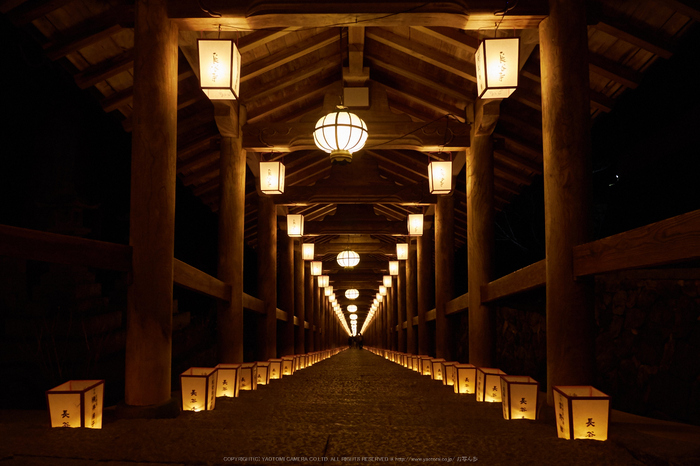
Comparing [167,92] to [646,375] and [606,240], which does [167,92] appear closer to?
[606,240]

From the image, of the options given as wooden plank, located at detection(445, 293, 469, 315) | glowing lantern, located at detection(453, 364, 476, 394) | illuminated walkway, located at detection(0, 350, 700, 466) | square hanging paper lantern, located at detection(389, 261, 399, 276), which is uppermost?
square hanging paper lantern, located at detection(389, 261, 399, 276)

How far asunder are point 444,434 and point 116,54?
24.2ft

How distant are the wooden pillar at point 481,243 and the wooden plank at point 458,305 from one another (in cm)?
105

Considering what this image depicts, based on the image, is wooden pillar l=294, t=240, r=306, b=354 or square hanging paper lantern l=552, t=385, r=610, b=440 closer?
square hanging paper lantern l=552, t=385, r=610, b=440

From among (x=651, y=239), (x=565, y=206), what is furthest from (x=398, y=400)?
(x=651, y=239)

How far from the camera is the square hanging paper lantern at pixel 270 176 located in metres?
12.7

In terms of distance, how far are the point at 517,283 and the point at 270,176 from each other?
252 inches

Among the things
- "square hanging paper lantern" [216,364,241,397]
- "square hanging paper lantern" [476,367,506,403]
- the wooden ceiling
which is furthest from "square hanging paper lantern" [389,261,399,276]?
"square hanging paper lantern" [476,367,506,403]

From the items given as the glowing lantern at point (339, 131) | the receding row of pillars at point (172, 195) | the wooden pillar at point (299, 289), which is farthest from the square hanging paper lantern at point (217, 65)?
the wooden pillar at point (299, 289)

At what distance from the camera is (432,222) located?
1903 centimetres

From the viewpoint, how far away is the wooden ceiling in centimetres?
735

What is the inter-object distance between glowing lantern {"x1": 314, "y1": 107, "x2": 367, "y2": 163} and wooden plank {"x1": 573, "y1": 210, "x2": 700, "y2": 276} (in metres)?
5.03

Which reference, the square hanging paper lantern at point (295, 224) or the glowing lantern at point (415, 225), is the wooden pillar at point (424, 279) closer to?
the glowing lantern at point (415, 225)

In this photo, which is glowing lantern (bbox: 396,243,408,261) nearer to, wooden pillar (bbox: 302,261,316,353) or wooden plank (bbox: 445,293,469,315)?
wooden pillar (bbox: 302,261,316,353)
